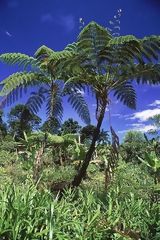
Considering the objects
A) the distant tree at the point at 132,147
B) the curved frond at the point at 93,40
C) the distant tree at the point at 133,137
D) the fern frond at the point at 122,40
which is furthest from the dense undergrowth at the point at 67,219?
the distant tree at the point at 133,137

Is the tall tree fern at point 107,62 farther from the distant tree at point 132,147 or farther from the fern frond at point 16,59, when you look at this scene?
the distant tree at point 132,147

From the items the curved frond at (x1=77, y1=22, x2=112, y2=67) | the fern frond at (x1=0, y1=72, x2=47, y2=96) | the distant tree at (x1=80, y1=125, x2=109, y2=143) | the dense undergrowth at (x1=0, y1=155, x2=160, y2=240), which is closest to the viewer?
the dense undergrowth at (x1=0, y1=155, x2=160, y2=240)

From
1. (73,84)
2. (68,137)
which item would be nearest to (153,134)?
(68,137)

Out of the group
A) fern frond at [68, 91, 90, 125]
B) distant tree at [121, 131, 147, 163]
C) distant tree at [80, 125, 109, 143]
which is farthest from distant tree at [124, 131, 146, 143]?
fern frond at [68, 91, 90, 125]

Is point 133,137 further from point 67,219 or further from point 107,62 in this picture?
point 67,219

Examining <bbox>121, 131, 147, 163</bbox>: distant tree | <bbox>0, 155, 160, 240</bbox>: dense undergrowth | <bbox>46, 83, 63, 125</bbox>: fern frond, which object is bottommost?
<bbox>0, 155, 160, 240</bbox>: dense undergrowth

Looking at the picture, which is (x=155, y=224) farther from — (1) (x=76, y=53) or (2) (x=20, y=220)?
(1) (x=76, y=53)

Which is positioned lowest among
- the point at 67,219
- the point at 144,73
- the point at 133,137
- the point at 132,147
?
the point at 67,219

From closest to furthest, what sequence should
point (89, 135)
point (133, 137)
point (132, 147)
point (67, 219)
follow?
point (67, 219) < point (89, 135) < point (132, 147) < point (133, 137)

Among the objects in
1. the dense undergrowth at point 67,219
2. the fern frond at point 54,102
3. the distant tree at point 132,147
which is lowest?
the dense undergrowth at point 67,219

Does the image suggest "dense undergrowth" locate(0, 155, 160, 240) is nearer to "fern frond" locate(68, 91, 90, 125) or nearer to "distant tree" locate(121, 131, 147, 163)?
"fern frond" locate(68, 91, 90, 125)

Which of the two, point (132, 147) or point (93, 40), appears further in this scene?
point (132, 147)

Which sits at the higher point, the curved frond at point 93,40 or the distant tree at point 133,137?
the distant tree at point 133,137

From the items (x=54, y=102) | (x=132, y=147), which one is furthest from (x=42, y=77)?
(x=132, y=147)
